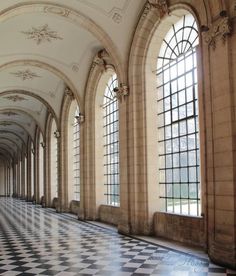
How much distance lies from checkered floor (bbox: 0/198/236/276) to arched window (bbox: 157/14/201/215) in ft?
5.54

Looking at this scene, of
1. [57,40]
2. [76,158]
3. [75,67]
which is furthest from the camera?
[76,158]

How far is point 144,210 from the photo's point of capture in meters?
11.1

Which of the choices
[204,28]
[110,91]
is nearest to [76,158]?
[110,91]

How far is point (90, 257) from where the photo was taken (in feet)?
27.1

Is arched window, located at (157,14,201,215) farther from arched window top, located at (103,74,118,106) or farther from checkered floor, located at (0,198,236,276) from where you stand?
arched window top, located at (103,74,118,106)

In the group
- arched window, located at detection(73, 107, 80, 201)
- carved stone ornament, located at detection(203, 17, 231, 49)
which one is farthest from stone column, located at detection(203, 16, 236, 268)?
arched window, located at detection(73, 107, 80, 201)

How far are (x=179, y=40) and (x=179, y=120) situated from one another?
2277 millimetres

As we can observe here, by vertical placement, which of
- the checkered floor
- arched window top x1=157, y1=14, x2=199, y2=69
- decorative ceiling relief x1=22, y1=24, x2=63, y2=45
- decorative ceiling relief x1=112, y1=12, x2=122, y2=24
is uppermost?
decorative ceiling relief x1=22, y1=24, x2=63, y2=45

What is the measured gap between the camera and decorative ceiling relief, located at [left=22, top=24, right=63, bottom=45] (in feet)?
43.9

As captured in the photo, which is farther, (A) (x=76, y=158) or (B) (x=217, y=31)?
(A) (x=76, y=158)

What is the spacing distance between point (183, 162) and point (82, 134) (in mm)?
7352

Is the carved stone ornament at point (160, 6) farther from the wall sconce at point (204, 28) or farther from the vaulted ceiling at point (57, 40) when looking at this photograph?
the wall sconce at point (204, 28)

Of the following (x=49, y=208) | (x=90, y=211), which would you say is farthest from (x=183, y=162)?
(x=49, y=208)

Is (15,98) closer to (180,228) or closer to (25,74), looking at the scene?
(25,74)
